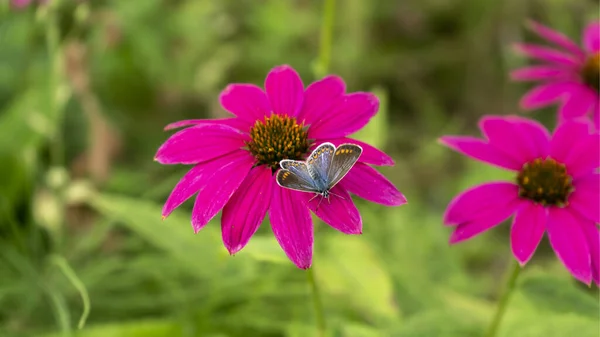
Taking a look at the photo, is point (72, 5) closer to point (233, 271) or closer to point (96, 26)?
point (96, 26)

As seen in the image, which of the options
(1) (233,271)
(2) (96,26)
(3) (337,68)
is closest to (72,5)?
(2) (96,26)

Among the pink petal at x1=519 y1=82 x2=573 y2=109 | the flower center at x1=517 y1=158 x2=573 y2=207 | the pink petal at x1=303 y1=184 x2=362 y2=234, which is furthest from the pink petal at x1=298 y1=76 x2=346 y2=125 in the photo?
the pink petal at x1=519 y1=82 x2=573 y2=109

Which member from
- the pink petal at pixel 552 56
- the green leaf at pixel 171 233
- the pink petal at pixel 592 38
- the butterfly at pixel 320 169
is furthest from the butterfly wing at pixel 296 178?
the pink petal at pixel 592 38

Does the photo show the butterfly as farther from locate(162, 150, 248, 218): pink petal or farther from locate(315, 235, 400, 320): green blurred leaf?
locate(315, 235, 400, 320): green blurred leaf

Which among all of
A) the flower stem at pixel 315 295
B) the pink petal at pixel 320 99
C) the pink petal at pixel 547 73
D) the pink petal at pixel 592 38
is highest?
the pink petal at pixel 592 38

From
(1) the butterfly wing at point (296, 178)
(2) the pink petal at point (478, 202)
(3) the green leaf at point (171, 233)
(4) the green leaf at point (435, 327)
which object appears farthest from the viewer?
(3) the green leaf at point (171, 233)

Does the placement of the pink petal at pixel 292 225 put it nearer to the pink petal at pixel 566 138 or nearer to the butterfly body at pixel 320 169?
the butterfly body at pixel 320 169
